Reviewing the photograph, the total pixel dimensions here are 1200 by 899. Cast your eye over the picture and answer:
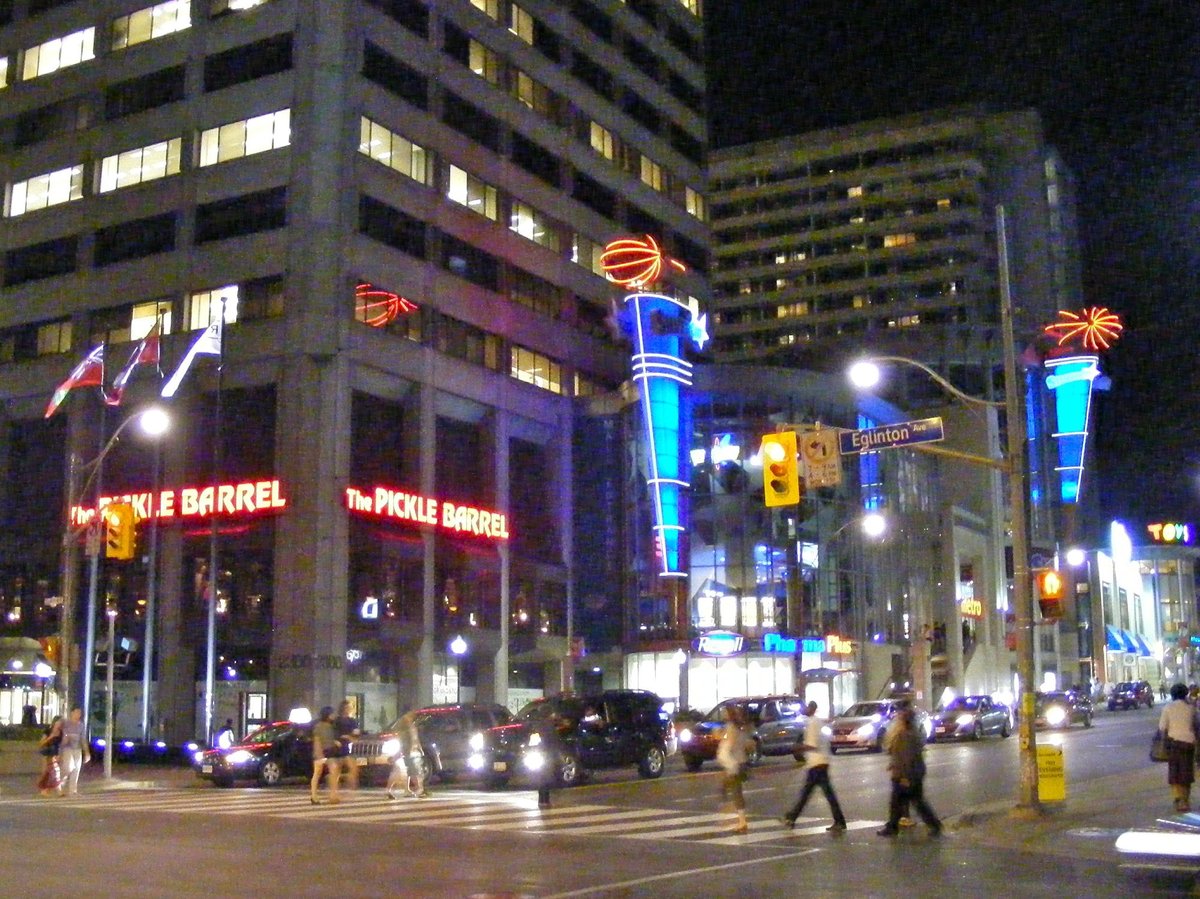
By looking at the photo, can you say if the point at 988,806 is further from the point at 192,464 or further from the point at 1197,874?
the point at 192,464

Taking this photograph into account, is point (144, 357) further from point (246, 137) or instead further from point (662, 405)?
point (662, 405)

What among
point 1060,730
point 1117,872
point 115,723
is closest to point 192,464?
point 115,723

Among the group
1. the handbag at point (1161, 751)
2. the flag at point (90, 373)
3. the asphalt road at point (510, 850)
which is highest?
the flag at point (90, 373)

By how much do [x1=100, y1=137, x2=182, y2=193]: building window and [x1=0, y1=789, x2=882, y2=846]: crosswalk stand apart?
30.5m

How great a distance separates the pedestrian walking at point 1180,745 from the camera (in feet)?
65.6

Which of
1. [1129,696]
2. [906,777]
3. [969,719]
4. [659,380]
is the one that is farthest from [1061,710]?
[906,777]

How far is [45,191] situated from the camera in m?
57.4

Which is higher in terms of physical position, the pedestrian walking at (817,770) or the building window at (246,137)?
the building window at (246,137)

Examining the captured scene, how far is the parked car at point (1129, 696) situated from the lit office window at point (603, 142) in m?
42.3

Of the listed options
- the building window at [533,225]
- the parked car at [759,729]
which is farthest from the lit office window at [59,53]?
the parked car at [759,729]

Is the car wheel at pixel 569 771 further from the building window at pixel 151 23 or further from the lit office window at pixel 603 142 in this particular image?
the lit office window at pixel 603 142

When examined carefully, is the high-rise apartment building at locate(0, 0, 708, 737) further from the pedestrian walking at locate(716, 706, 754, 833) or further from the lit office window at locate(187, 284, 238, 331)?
the pedestrian walking at locate(716, 706, 754, 833)

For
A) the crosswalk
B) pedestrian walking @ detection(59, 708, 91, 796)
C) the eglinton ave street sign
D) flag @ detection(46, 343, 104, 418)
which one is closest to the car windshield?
the crosswalk

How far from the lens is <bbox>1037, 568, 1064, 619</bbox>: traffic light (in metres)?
22.5
